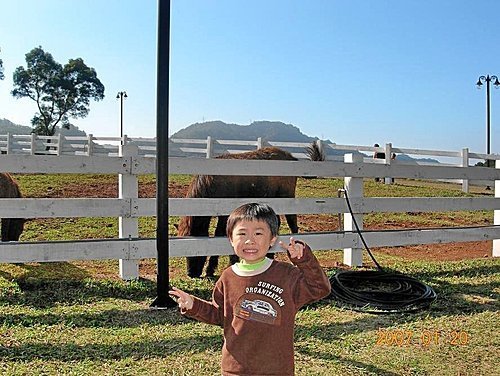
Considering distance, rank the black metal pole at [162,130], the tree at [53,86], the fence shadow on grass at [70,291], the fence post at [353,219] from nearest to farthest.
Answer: the black metal pole at [162,130] < the fence shadow on grass at [70,291] < the fence post at [353,219] < the tree at [53,86]

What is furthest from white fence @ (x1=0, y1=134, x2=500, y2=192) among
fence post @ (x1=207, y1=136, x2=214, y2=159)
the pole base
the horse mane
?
the pole base

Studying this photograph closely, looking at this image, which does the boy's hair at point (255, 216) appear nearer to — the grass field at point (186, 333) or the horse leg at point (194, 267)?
the grass field at point (186, 333)

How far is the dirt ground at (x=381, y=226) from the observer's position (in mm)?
7660

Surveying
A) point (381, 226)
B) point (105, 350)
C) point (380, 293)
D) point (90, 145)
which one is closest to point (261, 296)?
point (105, 350)

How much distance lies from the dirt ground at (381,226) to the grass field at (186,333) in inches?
85.6

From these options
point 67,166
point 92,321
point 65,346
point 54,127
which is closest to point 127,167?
point 67,166

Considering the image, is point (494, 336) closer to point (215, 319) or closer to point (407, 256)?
point (215, 319)

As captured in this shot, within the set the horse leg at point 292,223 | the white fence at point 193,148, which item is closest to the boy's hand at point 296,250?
the horse leg at point 292,223

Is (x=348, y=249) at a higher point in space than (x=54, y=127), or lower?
lower

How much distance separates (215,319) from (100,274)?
3839 millimetres

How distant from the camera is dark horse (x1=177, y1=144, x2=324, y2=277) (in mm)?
5945

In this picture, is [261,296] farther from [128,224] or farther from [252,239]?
[128,224]

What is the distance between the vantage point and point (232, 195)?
22.5 ft

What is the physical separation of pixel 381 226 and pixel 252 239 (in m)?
8.46
